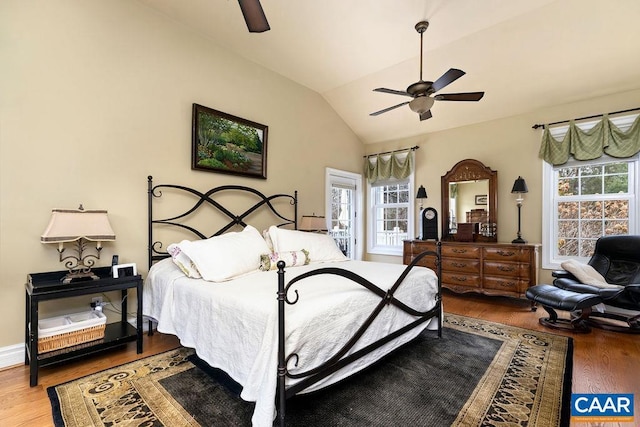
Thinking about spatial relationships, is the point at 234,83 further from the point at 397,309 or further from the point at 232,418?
the point at 232,418

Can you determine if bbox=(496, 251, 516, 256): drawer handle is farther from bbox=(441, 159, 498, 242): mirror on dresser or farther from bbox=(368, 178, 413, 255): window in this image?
bbox=(368, 178, 413, 255): window

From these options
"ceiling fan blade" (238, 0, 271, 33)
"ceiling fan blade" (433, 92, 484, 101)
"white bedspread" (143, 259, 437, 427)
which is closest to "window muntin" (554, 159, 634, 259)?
"ceiling fan blade" (433, 92, 484, 101)

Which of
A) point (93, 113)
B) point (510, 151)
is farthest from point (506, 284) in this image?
point (93, 113)

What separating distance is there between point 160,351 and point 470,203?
4.51 meters

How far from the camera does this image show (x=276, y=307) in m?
1.59

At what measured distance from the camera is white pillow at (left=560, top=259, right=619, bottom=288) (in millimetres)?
3260

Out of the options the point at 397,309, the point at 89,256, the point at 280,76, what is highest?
the point at 280,76

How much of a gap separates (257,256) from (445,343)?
1.90 metres

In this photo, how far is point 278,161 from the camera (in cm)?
429

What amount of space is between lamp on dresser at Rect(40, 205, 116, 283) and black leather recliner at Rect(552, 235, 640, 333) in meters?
4.59

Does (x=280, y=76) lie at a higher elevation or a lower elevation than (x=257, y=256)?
higher

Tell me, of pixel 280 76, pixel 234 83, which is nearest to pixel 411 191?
pixel 280 76

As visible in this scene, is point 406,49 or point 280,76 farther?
point 280,76

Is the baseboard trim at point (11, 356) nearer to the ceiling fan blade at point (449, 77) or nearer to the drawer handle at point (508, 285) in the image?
the ceiling fan blade at point (449, 77)
